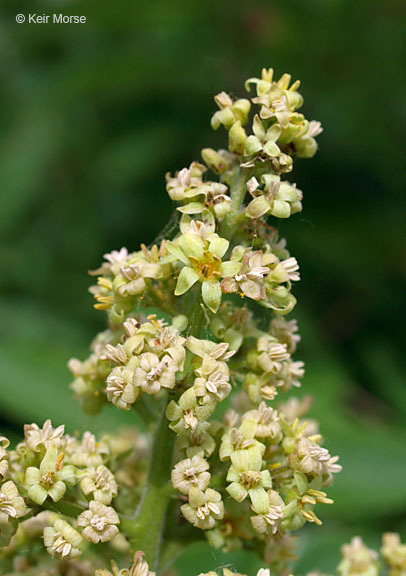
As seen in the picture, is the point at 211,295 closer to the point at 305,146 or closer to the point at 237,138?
the point at 237,138

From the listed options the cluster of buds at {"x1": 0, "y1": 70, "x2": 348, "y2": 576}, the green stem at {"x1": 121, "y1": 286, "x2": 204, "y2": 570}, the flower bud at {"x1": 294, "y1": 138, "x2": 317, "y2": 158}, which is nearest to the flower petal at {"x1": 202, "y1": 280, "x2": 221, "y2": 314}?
the cluster of buds at {"x1": 0, "y1": 70, "x2": 348, "y2": 576}

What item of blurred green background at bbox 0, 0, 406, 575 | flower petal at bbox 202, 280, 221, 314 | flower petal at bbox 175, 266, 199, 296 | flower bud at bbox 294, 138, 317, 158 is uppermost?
blurred green background at bbox 0, 0, 406, 575

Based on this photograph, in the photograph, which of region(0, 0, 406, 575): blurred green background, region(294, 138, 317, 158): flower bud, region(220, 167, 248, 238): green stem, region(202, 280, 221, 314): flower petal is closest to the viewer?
region(202, 280, 221, 314): flower petal

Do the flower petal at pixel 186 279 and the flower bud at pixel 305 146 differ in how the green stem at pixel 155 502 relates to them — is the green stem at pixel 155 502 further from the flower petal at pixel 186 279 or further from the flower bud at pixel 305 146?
the flower bud at pixel 305 146

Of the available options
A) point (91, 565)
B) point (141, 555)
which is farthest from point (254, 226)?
point (91, 565)

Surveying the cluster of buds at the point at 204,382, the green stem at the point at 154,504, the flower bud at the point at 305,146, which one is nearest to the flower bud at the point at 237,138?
the cluster of buds at the point at 204,382

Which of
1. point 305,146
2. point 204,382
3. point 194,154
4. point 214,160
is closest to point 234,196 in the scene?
point 214,160

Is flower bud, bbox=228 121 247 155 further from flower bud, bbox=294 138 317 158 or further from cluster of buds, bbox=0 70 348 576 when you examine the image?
flower bud, bbox=294 138 317 158
